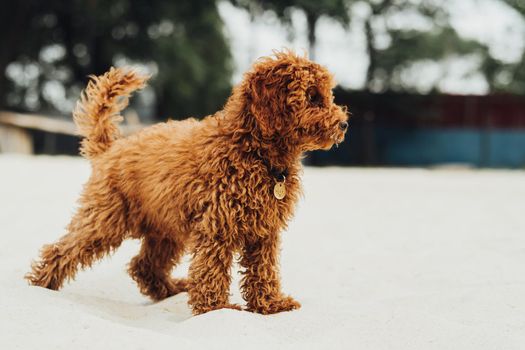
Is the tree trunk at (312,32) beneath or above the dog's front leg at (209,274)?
above

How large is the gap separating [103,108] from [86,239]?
1000 millimetres

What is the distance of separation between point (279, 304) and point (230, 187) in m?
0.89

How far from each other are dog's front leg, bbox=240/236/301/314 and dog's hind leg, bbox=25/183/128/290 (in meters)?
0.95

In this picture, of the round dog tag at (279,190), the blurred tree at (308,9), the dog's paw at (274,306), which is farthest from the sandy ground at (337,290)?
the blurred tree at (308,9)

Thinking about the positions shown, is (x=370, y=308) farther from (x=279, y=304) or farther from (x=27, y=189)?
(x=27, y=189)

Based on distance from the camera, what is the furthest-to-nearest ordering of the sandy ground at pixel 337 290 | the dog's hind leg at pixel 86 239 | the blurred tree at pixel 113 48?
the blurred tree at pixel 113 48 < the dog's hind leg at pixel 86 239 < the sandy ground at pixel 337 290

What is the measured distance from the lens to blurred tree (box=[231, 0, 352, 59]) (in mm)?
23969

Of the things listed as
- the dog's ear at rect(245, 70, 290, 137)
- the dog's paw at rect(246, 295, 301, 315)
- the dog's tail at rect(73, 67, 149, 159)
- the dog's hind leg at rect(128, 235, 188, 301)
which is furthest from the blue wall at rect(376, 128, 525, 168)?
the dog's ear at rect(245, 70, 290, 137)

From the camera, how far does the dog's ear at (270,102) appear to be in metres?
4.38

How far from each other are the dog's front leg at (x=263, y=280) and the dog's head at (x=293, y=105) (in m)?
0.72

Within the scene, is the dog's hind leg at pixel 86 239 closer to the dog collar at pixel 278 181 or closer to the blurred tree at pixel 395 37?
the dog collar at pixel 278 181

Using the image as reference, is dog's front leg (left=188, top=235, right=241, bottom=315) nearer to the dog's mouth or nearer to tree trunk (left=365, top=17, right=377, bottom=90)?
the dog's mouth

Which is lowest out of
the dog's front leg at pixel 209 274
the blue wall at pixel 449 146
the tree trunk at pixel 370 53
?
the blue wall at pixel 449 146

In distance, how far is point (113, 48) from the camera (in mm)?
27688
